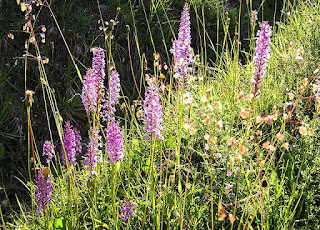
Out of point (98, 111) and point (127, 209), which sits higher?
point (98, 111)

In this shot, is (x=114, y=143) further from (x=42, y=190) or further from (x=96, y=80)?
(x=42, y=190)

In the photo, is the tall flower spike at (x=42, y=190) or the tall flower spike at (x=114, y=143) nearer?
the tall flower spike at (x=114, y=143)

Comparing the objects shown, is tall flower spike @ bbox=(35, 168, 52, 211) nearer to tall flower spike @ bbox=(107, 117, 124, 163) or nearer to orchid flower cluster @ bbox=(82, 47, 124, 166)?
orchid flower cluster @ bbox=(82, 47, 124, 166)

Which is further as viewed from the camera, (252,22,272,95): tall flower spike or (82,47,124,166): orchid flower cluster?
(252,22,272,95): tall flower spike

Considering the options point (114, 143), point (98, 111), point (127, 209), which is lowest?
point (127, 209)

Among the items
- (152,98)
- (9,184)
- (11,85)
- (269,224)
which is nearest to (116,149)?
(152,98)

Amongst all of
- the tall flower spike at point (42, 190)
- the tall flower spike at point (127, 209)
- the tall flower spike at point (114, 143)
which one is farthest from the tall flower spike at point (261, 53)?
the tall flower spike at point (42, 190)

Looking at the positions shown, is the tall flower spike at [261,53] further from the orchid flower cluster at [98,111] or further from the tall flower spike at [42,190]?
the tall flower spike at [42,190]

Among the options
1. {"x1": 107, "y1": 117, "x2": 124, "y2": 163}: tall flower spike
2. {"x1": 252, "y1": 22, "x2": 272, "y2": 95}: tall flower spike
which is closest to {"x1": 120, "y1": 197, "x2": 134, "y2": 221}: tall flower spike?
{"x1": 107, "y1": 117, "x2": 124, "y2": 163}: tall flower spike

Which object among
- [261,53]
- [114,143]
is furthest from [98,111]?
[261,53]

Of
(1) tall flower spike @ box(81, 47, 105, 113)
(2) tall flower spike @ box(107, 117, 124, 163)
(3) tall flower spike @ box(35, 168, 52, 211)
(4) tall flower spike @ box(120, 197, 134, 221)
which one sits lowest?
(4) tall flower spike @ box(120, 197, 134, 221)

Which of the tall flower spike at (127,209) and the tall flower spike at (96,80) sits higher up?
the tall flower spike at (96,80)

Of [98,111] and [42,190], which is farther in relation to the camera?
[42,190]

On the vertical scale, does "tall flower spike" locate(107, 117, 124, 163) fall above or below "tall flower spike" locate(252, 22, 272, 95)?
below
